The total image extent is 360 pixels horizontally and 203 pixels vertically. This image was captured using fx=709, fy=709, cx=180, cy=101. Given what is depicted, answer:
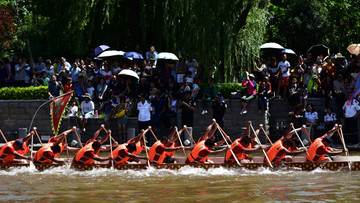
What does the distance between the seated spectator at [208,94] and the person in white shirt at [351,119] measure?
15.4 ft

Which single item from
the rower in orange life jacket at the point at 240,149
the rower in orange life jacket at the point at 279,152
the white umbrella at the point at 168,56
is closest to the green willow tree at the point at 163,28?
the white umbrella at the point at 168,56

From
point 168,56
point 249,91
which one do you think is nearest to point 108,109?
point 168,56

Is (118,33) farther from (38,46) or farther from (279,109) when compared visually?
(279,109)

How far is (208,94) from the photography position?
2589 cm

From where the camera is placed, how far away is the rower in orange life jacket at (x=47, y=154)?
2091cm

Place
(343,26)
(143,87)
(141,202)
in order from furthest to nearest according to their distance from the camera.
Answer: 1. (343,26)
2. (143,87)
3. (141,202)

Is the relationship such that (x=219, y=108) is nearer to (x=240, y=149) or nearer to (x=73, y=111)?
(x=240, y=149)

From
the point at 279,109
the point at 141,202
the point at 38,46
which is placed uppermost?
the point at 38,46

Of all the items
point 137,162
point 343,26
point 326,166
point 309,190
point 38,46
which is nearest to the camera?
point 309,190

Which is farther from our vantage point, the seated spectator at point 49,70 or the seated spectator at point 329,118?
the seated spectator at point 49,70

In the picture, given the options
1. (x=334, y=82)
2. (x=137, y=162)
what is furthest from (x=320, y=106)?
(x=137, y=162)

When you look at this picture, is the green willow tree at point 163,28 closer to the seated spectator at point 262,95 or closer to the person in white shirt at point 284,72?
the seated spectator at point 262,95

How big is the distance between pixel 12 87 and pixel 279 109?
1069cm

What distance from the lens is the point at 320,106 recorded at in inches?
995
